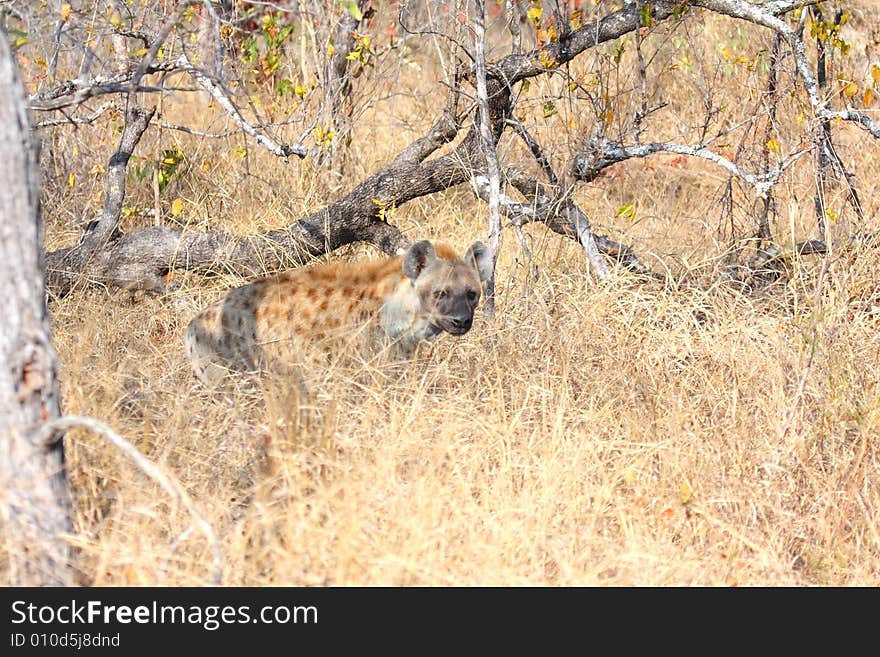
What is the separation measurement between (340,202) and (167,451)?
10.2 ft

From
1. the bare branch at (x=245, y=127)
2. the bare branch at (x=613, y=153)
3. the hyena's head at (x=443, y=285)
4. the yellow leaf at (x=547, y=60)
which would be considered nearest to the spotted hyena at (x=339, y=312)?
the hyena's head at (x=443, y=285)

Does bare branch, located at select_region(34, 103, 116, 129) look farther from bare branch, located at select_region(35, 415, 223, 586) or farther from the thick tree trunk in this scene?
bare branch, located at select_region(35, 415, 223, 586)

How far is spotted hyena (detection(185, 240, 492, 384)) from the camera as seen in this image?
5168 mm

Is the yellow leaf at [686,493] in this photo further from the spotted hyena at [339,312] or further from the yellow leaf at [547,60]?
the yellow leaf at [547,60]

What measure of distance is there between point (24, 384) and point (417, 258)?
2379 millimetres

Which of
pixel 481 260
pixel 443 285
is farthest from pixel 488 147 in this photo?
pixel 443 285

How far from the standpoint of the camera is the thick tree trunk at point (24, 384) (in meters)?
2.99

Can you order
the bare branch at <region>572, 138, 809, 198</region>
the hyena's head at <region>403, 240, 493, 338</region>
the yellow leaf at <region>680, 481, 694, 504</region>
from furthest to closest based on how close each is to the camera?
the bare branch at <region>572, 138, 809, 198</region>, the hyena's head at <region>403, 240, 493, 338</region>, the yellow leaf at <region>680, 481, 694, 504</region>

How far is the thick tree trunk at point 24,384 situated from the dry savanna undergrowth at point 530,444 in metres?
0.19

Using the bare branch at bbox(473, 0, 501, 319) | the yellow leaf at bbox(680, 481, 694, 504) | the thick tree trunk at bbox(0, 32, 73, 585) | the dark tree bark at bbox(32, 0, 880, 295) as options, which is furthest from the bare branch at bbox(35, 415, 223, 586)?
the dark tree bark at bbox(32, 0, 880, 295)

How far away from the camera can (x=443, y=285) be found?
5191 mm

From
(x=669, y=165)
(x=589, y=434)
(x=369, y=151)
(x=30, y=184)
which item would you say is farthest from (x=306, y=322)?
(x=669, y=165)

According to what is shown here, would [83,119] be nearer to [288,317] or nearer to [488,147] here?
[288,317]
